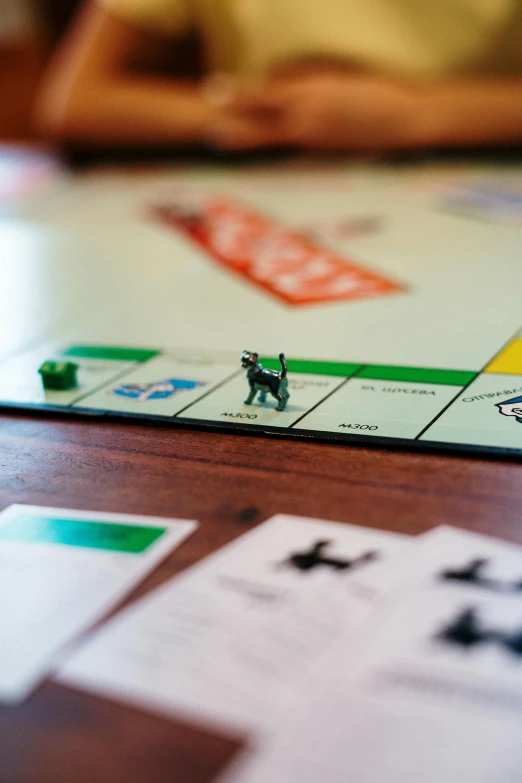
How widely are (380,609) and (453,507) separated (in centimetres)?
16

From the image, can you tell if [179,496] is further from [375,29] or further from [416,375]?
[375,29]

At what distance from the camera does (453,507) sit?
71 centimetres

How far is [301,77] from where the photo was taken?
257 centimetres

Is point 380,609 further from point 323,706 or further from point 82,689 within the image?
point 82,689

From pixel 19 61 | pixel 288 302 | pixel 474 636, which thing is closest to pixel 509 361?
pixel 288 302

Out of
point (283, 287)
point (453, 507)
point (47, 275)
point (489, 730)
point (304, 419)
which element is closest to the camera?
point (489, 730)

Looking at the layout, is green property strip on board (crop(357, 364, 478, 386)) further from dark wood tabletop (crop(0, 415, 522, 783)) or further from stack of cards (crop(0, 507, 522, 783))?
stack of cards (crop(0, 507, 522, 783))

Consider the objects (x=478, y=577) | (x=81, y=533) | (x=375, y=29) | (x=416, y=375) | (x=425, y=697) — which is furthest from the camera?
(x=375, y=29)

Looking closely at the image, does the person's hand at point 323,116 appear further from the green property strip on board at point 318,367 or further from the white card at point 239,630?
the white card at point 239,630

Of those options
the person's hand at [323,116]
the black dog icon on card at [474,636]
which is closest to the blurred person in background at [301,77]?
the person's hand at [323,116]

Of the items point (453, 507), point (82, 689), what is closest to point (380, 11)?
point (453, 507)

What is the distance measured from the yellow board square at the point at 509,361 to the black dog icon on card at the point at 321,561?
40cm

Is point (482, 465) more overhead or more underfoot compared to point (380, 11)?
more underfoot

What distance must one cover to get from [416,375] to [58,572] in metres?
0.49
